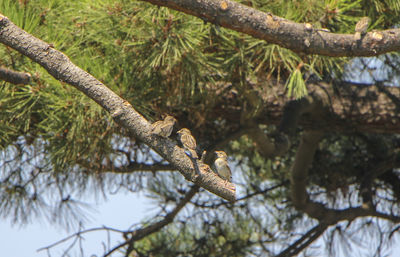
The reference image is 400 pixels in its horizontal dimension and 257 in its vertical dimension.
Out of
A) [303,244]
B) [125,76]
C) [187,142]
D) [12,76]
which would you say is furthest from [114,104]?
[303,244]

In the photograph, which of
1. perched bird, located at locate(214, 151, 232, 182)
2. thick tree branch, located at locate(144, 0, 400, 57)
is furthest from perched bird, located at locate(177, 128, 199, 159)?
thick tree branch, located at locate(144, 0, 400, 57)

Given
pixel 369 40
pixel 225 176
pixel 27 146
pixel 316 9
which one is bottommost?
pixel 225 176

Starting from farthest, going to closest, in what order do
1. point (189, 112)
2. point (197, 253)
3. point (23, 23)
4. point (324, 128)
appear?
point (197, 253)
point (324, 128)
point (189, 112)
point (23, 23)

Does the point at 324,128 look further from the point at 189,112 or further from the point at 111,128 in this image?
the point at 111,128

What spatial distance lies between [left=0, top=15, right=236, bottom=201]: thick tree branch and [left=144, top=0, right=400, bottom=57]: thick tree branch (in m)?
0.29

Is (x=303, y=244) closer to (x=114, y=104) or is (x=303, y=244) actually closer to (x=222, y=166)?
(x=222, y=166)

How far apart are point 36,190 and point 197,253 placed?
2.33 feet

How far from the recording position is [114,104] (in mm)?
1176

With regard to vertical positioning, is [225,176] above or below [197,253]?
below

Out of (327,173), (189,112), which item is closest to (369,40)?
(189,112)

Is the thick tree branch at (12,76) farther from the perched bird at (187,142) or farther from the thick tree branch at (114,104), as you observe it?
the perched bird at (187,142)

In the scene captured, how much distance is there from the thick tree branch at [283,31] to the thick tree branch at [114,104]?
0.94 ft

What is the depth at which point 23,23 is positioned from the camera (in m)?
1.76

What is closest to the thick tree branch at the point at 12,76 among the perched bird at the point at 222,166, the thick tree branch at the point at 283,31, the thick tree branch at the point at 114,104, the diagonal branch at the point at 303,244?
the thick tree branch at the point at 114,104
